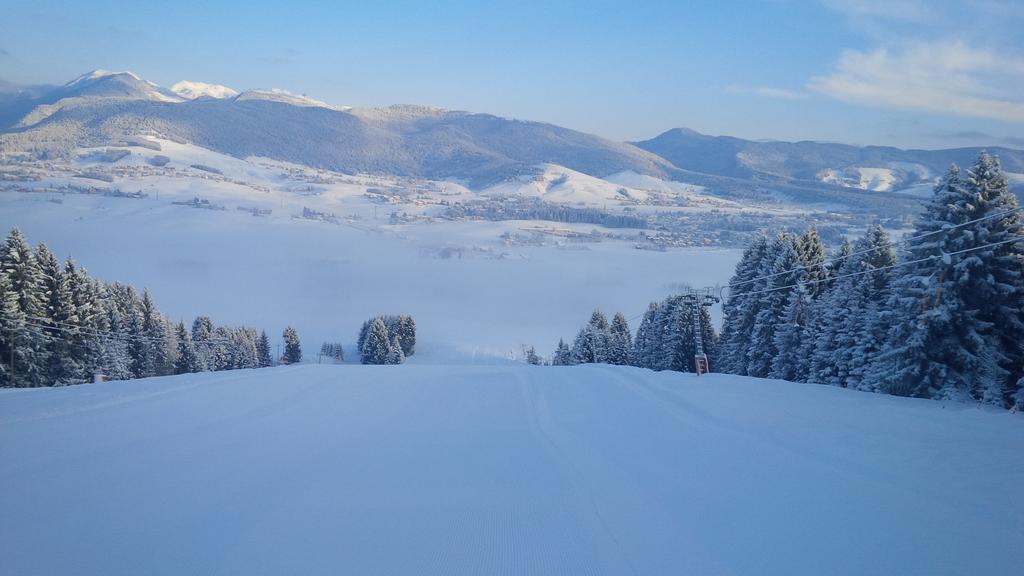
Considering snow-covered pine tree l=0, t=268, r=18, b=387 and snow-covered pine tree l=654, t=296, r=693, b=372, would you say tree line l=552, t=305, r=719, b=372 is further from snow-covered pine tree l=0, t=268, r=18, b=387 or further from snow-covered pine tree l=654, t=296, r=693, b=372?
snow-covered pine tree l=0, t=268, r=18, b=387

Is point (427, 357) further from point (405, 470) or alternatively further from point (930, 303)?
point (405, 470)

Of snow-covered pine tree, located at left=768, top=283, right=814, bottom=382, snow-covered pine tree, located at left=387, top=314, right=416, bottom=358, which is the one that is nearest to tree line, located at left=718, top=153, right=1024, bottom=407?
snow-covered pine tree, located at left=768, top=283, right=814, bottom=382

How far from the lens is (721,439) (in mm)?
8508

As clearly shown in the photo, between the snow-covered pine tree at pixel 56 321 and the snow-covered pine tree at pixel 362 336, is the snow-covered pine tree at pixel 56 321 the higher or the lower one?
the higher one

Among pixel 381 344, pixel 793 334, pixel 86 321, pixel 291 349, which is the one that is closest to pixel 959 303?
pixel 793 334

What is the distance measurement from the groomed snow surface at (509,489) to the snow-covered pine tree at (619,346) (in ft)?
106

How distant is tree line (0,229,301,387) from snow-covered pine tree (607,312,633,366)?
2909 centimetres

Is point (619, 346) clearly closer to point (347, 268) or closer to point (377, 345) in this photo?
point (377, 345)

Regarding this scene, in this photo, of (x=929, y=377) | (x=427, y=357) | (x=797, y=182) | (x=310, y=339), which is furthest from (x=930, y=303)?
(x=797, y=182)

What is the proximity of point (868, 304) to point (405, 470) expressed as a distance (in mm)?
18722

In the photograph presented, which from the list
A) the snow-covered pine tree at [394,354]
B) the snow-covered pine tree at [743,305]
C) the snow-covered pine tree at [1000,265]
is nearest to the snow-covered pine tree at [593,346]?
the snow-covered pine tree at [743,305]

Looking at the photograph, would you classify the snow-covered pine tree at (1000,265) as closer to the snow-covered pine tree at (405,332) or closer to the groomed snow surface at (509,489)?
the groomed snow surface at (509,489)

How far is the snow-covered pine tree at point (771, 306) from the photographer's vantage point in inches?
998

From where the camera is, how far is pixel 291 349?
2363 inches
